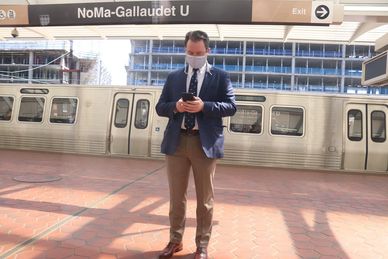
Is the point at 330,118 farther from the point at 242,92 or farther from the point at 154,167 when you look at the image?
the point at 154,167

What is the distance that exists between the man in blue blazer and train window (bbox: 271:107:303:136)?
9.09 metres

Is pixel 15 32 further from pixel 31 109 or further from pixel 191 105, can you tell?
pixel 191 105

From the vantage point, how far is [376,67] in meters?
9.39

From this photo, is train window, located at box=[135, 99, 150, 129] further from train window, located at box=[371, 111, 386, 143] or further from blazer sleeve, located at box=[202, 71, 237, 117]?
blazer sleeve, located at box=[202, 71, 237, 117]

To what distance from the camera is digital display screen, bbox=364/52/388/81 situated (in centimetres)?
884

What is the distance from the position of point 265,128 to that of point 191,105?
948cm

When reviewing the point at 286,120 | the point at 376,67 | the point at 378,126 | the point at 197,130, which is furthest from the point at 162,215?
the point at 378,126

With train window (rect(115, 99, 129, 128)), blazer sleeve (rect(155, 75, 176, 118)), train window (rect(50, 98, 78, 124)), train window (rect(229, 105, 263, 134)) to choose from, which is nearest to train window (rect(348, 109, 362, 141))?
train window (rect(229, 105, 263, 134))

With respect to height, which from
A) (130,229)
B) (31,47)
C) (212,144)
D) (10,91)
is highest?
(31,47)

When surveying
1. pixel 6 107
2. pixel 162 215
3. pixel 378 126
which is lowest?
pixel 162 215

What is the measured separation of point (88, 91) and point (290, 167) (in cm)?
674

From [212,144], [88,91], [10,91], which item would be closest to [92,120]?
[88,91]

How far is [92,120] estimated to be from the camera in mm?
14344

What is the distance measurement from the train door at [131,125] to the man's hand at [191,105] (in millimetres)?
9956
